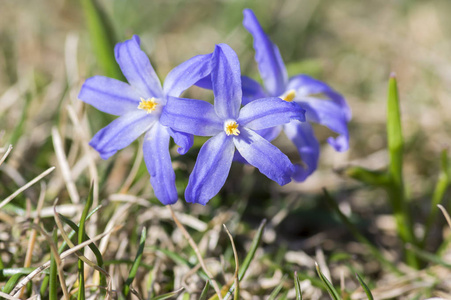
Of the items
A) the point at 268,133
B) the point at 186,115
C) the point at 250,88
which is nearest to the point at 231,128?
the point at 186,115

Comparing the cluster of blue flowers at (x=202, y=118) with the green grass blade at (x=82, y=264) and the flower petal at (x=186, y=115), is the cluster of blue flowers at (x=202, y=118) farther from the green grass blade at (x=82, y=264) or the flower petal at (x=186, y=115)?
the green grass blade at (x=82, y=264)

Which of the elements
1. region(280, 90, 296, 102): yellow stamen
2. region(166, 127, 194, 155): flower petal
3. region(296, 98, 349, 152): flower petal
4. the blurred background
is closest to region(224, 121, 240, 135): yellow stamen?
region(166, 127, 194, 155): flower petal

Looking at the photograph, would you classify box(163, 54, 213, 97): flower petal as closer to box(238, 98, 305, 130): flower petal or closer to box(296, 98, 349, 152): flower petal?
box(238, 98, 305, 130): flower petal

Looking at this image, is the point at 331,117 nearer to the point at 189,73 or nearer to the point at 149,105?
the point at 189,73

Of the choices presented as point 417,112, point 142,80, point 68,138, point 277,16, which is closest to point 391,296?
point 142,80

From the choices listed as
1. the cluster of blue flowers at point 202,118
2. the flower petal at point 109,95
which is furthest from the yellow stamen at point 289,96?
the flower petal at point 109,95

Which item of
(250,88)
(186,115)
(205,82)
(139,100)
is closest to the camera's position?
(186,115)

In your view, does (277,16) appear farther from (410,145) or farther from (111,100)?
(111,100)
